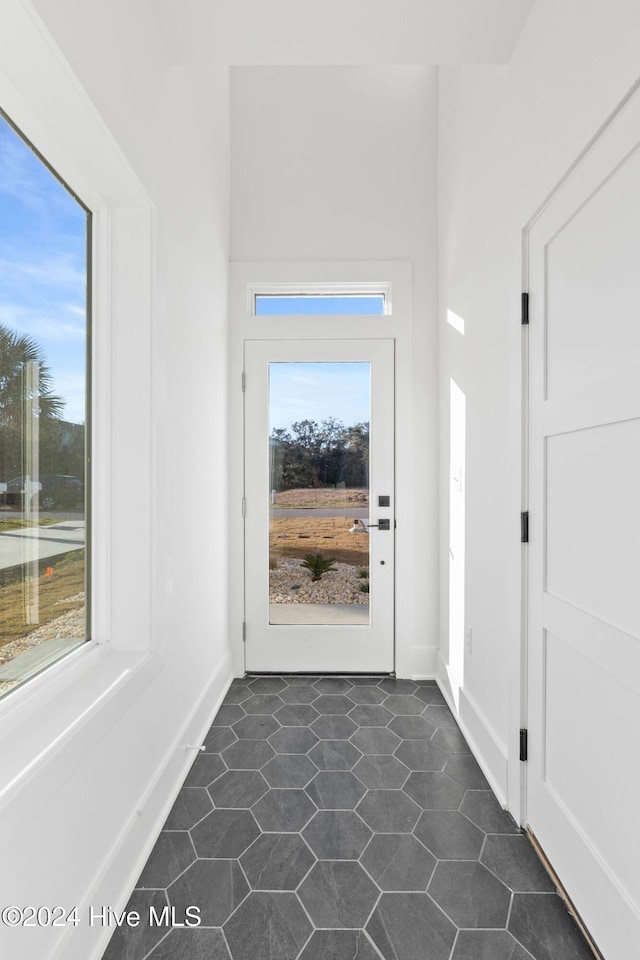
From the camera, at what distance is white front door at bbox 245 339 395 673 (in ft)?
10.1

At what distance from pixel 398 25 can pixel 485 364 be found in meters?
1.17

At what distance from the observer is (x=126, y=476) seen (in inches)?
65.9

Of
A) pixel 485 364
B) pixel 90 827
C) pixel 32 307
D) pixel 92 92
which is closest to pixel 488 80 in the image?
pixel 485 364

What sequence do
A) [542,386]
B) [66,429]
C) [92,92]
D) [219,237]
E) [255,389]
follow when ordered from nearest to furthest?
[92,92], [66,429], [542,386], [219,237], [255,389]

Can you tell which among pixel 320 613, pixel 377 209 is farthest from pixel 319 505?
pixel 377 209

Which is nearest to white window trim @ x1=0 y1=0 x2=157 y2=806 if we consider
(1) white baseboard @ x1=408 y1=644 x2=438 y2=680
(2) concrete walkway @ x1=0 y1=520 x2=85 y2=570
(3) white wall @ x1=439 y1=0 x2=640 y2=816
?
(2) concrete walkway @ x1=0 y1=520 x2=85 y2=570

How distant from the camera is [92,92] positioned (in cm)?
127

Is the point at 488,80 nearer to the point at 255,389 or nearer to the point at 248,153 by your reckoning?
the point at 248,153

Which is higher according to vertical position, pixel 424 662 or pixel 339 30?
pixel 339 30

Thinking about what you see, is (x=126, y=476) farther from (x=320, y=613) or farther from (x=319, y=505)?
(x=320, y=613)

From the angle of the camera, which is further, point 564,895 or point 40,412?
point 564,895

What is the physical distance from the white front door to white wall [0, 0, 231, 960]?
1.67ft

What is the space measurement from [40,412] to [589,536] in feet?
4.70

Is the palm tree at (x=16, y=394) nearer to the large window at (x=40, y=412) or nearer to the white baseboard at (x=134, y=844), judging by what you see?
the large window at (x=40, y=412)
